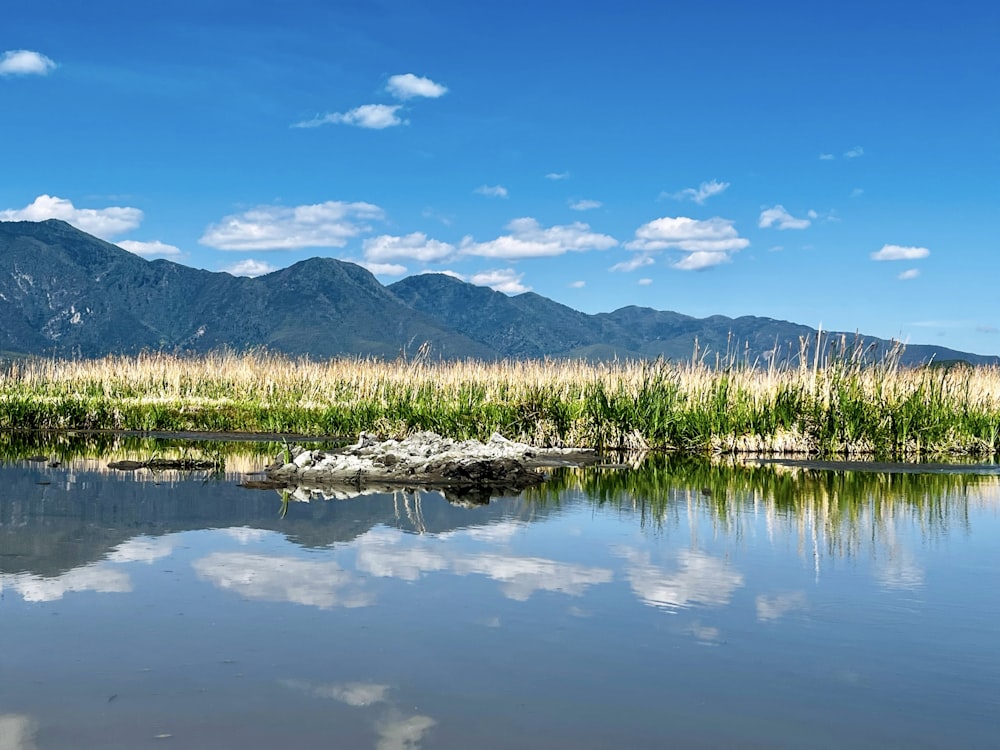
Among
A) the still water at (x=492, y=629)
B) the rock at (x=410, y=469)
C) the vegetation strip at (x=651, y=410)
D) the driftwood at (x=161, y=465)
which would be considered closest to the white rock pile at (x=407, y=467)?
the rock at (x=410, y=469)

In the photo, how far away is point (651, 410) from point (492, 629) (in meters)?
17.6

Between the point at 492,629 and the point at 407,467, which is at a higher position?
the point at 407,467

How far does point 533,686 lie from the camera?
5.74 meters

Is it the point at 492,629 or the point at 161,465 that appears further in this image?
the point at 161,465

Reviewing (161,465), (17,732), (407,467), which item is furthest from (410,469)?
(17,732)

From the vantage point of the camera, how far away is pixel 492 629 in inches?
272

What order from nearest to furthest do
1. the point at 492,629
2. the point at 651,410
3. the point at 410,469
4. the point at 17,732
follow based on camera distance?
1. the point at 17,732
2. the point at 492,629
3. the point at 410,469
4. the point at 651,410

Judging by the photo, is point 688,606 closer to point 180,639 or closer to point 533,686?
point 533,686

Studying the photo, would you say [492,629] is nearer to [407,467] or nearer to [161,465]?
[407,467]

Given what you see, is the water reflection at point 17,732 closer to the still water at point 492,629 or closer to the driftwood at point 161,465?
the still water at point 492,629

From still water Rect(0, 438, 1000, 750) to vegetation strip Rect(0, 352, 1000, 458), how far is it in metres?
10.8

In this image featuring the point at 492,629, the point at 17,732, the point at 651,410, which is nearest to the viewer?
the point at 17,732

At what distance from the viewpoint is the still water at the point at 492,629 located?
518 centimetres

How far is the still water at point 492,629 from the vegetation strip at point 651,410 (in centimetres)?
1080
